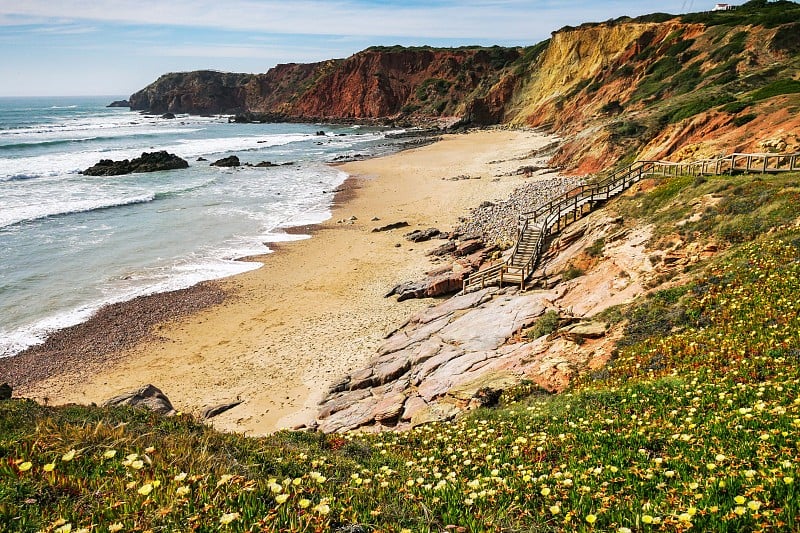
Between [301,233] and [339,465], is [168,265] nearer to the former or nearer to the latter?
[301,233]

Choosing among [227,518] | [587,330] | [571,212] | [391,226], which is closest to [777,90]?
[571,212]

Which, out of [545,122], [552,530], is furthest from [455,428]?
[545,122]

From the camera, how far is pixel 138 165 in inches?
2501

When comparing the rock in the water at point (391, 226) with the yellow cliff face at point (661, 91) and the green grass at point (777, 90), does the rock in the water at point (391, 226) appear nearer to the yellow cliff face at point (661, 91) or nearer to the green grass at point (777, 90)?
the yellow cliff face at point (661, 91)

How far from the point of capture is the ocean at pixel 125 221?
25141 mm

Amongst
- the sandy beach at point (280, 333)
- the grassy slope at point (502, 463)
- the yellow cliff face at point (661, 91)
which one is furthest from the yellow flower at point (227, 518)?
the yellow cliff face at point (661, 91)

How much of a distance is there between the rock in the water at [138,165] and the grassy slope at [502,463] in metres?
61.0

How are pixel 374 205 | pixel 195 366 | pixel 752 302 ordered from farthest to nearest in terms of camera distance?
pixel 374 205, pixel 195 366, pixel 752 302

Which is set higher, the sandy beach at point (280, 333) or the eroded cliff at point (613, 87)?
the eroded cliff at point (613, 87)

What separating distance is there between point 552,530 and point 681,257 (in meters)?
13.3

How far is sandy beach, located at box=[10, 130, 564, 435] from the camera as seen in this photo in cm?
1691

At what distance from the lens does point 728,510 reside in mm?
3959

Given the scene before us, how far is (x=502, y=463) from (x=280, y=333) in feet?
53.0

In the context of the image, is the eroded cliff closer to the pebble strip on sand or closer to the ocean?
the pebble strip on sand
